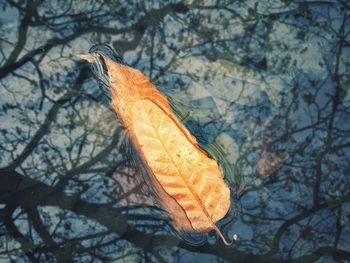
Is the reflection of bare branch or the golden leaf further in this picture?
the reflection of bare branch

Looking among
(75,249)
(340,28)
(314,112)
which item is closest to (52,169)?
(75,249)

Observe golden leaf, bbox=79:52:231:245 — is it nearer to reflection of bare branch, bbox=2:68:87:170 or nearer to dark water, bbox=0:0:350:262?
dark water, bbox=0:0:350:262

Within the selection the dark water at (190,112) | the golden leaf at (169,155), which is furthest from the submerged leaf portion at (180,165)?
the dark water at (190,112)

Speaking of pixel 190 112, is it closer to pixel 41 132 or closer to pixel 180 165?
pixel 180 165

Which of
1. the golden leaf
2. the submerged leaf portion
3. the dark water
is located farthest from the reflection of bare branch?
the submerged leaf portion

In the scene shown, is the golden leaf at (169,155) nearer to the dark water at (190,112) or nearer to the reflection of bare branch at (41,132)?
the dark water at (190,112)
